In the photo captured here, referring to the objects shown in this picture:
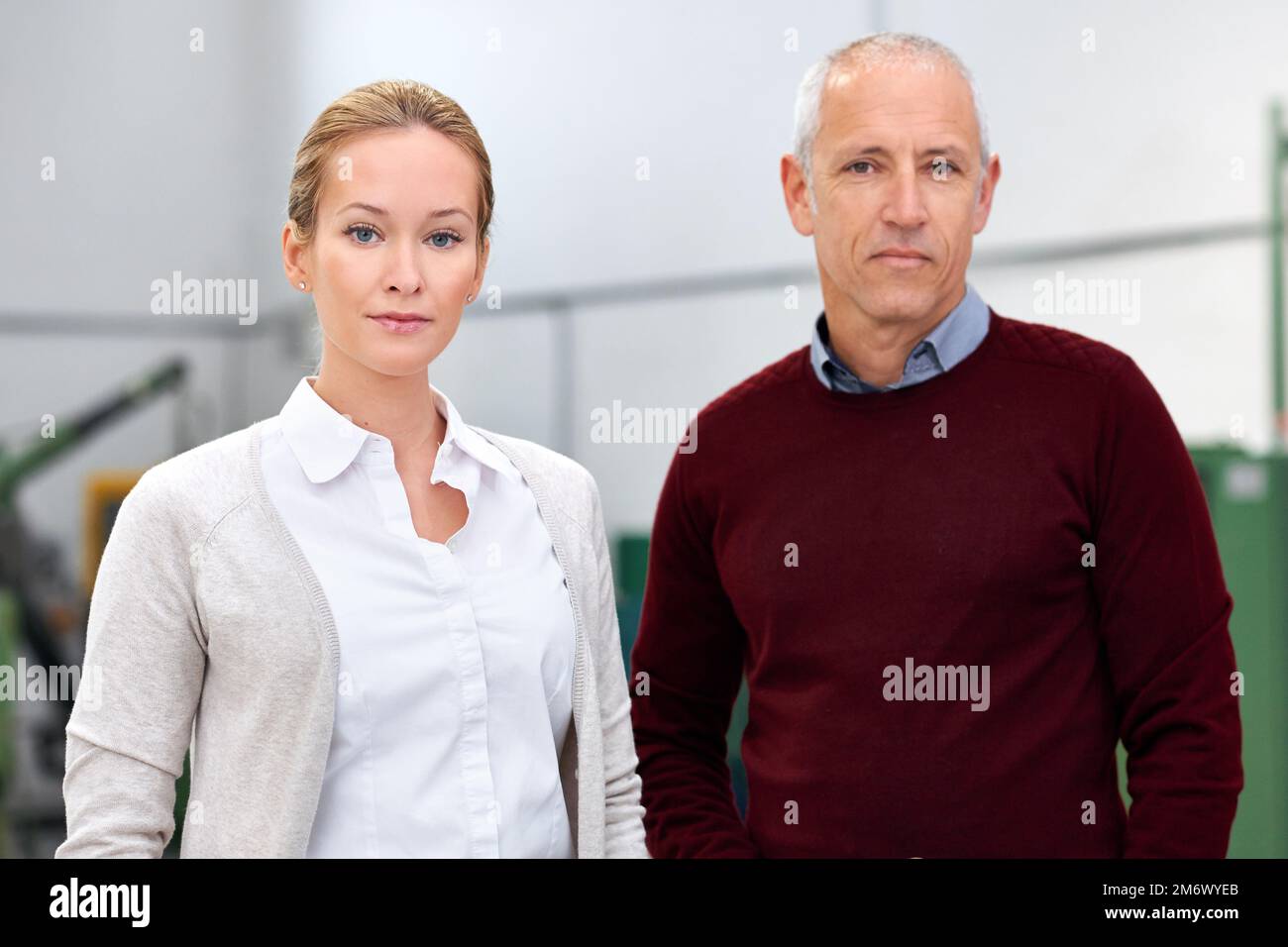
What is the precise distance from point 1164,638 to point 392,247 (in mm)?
632

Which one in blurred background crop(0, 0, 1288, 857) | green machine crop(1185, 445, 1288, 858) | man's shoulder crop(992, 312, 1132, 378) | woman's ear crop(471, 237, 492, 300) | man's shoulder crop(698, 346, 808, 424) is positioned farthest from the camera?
blurred background crop(0, 0, 1288, 857)

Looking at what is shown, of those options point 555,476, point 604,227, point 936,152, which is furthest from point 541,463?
point 604,227

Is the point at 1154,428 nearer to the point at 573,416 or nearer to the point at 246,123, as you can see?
the point at 573,416

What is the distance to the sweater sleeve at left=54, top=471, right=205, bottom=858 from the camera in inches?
32.3

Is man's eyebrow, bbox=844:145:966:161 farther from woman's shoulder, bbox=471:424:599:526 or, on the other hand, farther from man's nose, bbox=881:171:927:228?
woman's shoulder, bbox=471:424:599:526

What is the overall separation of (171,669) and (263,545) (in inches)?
3.8

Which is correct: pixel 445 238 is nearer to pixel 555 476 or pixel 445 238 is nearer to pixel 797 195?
pixel 555 476

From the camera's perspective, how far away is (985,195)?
44.0 inches

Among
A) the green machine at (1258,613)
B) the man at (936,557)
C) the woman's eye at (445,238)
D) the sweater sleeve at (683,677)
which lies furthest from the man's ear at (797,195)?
the green machine at (1258,613)

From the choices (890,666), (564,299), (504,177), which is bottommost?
(890,666)

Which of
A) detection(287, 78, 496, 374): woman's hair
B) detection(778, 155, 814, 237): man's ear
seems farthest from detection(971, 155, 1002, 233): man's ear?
detection(287, 78, 496, 374): woman's hair

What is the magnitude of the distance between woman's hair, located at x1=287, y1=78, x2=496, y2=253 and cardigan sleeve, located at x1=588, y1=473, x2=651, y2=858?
10.9 inches
